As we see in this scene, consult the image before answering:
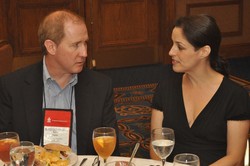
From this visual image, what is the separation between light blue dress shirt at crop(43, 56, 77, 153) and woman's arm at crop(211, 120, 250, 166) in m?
0.87

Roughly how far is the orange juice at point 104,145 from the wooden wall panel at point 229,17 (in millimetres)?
5300

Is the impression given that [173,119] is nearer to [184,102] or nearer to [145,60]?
[184,102]

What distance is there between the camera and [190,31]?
2.91m

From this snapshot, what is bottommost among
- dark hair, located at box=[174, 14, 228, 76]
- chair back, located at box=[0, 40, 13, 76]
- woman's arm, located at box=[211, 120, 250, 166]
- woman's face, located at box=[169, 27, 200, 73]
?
woman's arm, located at box=[211, 120, 250, 166]

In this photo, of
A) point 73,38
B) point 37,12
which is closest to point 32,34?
point 37,12

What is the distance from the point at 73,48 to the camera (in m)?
2.94

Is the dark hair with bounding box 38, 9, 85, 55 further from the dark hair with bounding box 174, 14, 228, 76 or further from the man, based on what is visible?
the dark hair with bounding box 174, 14, 228, 76

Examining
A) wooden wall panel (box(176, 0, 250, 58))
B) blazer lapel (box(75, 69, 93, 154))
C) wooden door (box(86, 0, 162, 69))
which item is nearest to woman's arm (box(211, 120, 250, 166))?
blazer lapel (box(75, 69, 93, 154))

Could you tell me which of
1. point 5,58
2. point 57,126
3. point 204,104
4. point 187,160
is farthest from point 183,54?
point 5,58

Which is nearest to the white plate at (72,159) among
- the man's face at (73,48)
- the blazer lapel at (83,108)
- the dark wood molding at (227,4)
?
the blazer lapel at (83,108)

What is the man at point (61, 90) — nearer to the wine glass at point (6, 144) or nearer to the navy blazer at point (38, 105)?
the navy blazer at point (38, 105)

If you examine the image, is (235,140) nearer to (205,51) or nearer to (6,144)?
(205,51)

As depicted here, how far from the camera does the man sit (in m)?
2.91

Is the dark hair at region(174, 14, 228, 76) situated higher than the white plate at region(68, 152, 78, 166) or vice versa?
the dark hair at region(174, 14, 228, 76)
